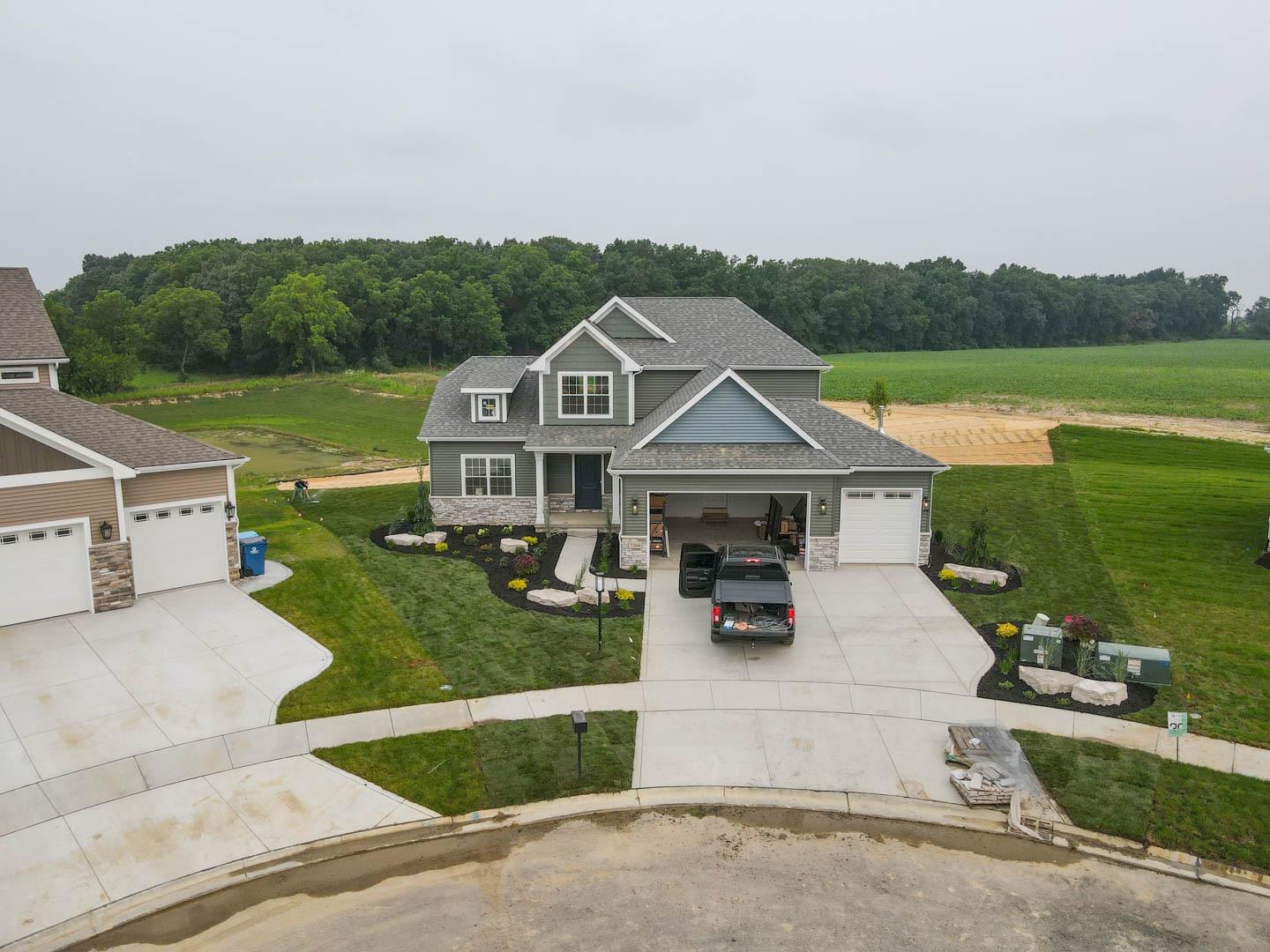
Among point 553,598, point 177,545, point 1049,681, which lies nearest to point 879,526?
point 1049,681

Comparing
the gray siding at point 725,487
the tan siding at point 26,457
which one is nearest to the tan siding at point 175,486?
the tan siding at point 26,457

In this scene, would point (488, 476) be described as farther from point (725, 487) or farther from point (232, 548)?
point (725, 487)

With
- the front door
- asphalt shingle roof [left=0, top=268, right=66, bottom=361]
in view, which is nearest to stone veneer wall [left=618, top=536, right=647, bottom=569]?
the front door

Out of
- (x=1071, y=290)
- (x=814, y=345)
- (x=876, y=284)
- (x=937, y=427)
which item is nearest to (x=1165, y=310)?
(x=1071, y=290)

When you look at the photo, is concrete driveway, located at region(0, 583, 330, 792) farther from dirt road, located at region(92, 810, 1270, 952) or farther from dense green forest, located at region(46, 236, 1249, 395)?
dense green forest, located at region(46, 236, 1249, 395)

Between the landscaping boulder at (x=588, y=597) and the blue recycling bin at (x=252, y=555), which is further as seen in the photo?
the blue recycling bin at (x=252, y=555)

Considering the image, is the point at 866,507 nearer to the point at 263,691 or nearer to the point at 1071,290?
the point at 263,691

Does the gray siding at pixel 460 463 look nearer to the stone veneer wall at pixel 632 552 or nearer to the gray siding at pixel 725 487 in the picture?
the gray siding at pixel 725 487
